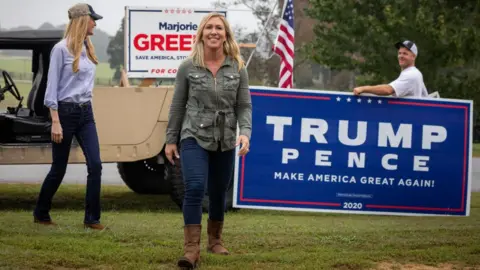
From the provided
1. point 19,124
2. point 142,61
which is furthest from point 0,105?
point 142,61

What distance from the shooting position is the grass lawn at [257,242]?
6852mm

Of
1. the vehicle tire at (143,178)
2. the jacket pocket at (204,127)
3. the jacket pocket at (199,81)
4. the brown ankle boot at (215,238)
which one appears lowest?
the vehicle tire at (143,178)

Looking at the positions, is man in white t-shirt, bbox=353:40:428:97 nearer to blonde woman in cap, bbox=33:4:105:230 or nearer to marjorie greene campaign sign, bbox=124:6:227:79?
blonde woman in cap, bbox=33:4:105:230

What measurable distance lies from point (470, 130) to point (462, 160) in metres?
0.32

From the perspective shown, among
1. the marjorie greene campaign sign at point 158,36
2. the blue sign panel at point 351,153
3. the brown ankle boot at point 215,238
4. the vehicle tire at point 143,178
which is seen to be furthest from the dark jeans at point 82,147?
the marjorie greene campaign sign at point 158,36

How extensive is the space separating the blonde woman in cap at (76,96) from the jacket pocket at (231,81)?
6.47 ft

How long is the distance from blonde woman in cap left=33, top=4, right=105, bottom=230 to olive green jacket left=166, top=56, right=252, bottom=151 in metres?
1.78

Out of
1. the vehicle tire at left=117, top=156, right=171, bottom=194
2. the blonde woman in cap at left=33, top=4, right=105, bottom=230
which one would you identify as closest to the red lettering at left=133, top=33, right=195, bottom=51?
the vehicle tire at left=117, top=156, right=171, bottom=194

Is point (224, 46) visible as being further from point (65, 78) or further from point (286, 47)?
point (286, 47)

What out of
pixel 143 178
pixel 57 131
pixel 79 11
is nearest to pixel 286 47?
pixel 143 178

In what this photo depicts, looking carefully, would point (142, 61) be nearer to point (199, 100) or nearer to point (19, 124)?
point (19, 124)

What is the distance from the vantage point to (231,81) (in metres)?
6.72

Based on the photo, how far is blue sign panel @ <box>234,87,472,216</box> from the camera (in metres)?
9.83

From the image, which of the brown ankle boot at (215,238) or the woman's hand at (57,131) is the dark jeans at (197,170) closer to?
the brown ankle boot at (215,238)
